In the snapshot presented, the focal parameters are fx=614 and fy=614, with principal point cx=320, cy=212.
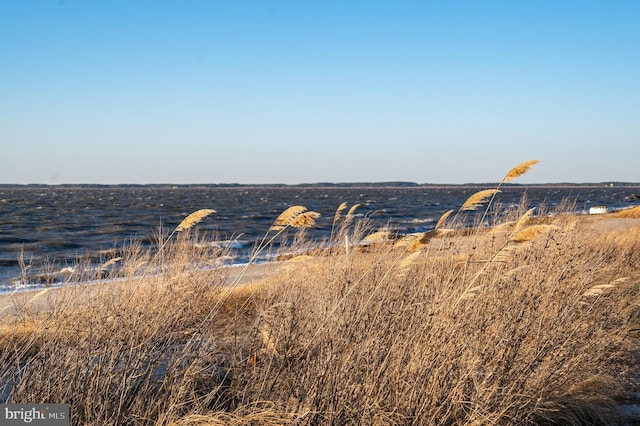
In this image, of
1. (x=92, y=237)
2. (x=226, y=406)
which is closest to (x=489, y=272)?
(x=226, y=406)

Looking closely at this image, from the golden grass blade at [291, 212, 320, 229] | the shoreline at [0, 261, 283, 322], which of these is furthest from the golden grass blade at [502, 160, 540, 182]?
the shoreline at [0, 261, 283, 322]

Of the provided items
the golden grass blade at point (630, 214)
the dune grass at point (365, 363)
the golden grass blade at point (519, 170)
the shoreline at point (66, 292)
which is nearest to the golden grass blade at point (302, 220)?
the dune grass at point (365, 363)

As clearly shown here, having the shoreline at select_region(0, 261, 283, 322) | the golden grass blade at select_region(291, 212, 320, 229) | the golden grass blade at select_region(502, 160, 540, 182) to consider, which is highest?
the golden grass blade at select_region(502, 160, 540, 182)

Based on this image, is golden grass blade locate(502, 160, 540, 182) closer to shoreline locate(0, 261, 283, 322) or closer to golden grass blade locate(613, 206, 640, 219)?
shoreline locate(0, 261, 283, 322)

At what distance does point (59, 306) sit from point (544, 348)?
13.1 feet

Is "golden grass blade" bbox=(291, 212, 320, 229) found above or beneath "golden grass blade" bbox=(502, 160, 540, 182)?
beneath

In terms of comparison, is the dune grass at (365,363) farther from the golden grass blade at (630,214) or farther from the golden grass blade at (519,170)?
the golden grass blade at (630,214)

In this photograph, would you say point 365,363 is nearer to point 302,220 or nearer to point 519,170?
point 302,220

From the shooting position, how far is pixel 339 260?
826 cm

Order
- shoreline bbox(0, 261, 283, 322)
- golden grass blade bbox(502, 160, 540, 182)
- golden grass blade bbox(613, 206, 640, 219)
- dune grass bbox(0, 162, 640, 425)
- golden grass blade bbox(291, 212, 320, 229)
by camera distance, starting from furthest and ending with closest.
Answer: golden grass blade bbox(613, 206, 640, 219) < shoreline bbox(0, 261, 283, 322) < golden grass blade bbox(502, 160, 540, 182) < golden grass blade bbox(291, 212, 320, 229) < dune grass bbox(0, 162, 640, 425)

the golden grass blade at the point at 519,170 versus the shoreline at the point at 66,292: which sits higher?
the golden grass blade at the point at 519,170

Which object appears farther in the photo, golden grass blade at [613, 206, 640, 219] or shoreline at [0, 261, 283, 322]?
golden grass blade at [613, 206, 640, 219]

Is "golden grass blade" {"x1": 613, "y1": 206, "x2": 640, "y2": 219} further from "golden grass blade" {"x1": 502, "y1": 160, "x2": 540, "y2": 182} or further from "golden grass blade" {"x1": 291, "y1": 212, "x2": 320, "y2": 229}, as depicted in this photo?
"golden grass blade" {"x1": 291, "y1": 212, "x2": 320, "y2": 229}

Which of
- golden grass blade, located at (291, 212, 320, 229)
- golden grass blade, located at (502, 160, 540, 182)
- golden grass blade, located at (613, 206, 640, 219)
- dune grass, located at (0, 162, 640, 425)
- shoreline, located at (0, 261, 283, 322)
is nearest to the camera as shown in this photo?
dune grass, located at (0, 162, 640, 425)
